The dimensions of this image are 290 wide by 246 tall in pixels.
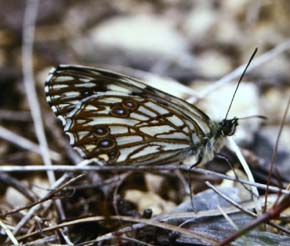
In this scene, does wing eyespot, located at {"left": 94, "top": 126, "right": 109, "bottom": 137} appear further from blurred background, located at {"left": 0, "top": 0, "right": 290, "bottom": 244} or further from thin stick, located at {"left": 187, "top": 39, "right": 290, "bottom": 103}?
thin stick, located at {"left": 187, "top": 39, "right": 290, "bottom": 103}

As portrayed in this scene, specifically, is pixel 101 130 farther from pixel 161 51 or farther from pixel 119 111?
pixel 161 51

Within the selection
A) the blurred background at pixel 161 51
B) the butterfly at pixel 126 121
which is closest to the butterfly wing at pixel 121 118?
the butterfly at pixel 126 121

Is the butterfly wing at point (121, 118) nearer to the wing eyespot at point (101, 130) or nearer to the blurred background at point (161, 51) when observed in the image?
the wing eyespot at point (101, 130)

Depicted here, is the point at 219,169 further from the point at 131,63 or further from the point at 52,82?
the point at 131,63

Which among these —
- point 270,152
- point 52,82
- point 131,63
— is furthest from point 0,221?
point 131,63

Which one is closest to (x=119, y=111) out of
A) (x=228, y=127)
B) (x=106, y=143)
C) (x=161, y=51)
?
(x=106, y=143)

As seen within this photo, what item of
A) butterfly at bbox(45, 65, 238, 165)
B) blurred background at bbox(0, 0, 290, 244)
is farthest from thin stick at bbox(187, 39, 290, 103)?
butterfly at bbox(45, 65, 238, 165)
